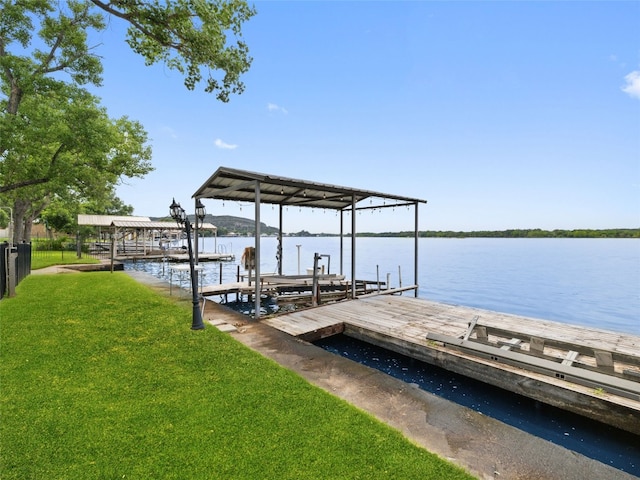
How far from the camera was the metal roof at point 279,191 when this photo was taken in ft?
24.8

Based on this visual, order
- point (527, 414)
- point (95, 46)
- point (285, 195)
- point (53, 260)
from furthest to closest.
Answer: point (53, 260) → point (95, 46) → point (285, 195) → point (527, 414)

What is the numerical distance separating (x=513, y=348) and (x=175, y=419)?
5011 mm

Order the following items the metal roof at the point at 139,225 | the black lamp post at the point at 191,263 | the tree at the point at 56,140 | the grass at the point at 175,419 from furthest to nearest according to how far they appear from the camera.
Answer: the metal roof at the point at 139,225 → the tree at the point at 56,140 → the black lamp post at the point at 191,263 → the grass at the point at 175,419

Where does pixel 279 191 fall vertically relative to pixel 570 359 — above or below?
above

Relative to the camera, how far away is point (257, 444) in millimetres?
2750

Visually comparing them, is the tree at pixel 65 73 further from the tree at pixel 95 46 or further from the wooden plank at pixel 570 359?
the wooden plank at pixel 570 359

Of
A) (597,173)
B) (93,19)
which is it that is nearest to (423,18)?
(93,19)

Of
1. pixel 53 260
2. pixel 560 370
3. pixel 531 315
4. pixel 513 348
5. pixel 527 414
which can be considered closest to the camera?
pixel 560 370

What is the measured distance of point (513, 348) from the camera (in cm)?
509

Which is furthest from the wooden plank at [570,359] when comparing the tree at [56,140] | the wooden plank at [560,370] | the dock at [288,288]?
the tree at [56,140]

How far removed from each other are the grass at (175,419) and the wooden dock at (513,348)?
247cm

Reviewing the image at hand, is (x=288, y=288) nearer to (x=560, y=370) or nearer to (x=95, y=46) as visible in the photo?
(x=560, y=370)

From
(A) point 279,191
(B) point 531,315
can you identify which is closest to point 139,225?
(A) point 279,191

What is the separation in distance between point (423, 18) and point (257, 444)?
43.6ft
